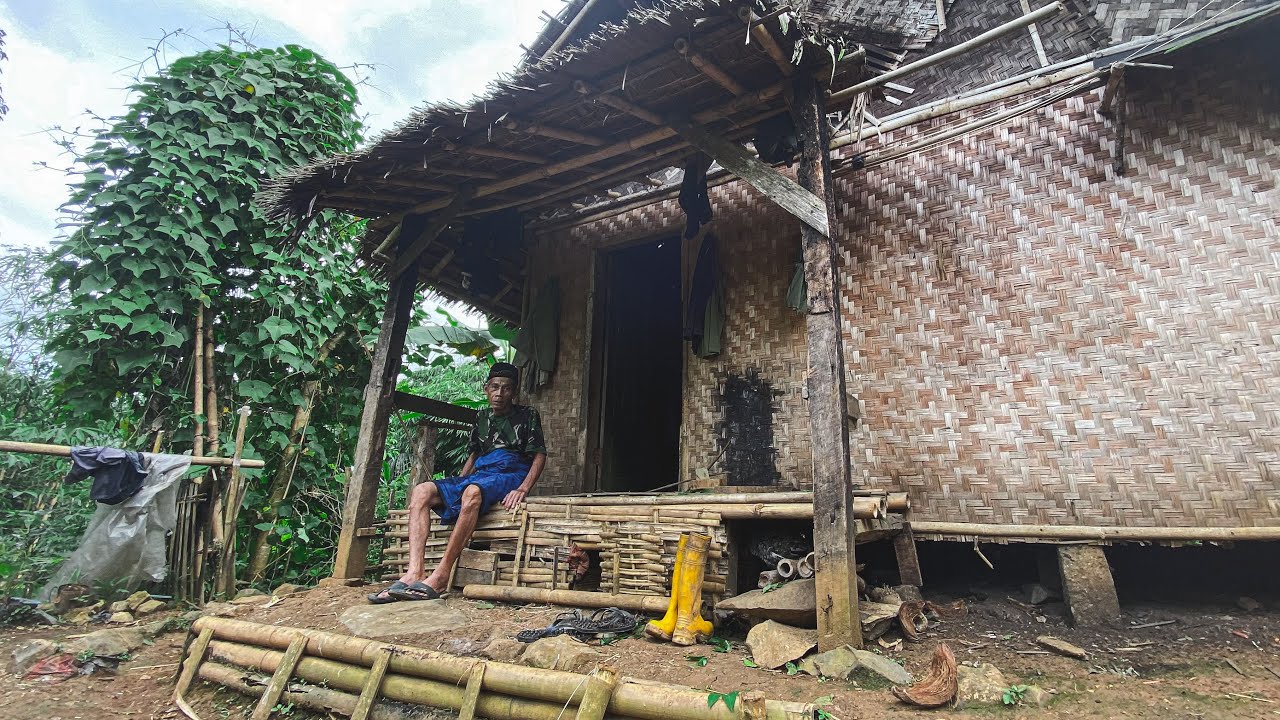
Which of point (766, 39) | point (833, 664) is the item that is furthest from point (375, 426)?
point (766, 39)

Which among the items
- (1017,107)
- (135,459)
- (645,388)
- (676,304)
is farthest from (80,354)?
(1017,107)

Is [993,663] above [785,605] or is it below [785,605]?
below

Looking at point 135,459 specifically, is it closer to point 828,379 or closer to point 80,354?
point 80,354

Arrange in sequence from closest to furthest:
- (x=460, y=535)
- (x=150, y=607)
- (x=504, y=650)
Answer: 1. (x=504, y=650)
2. (x=460, y=535)
3. (x=150, y=607)

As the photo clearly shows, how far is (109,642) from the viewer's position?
12.7ft

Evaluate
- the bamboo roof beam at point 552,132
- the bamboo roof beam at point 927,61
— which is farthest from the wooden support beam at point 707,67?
the bamboo roof beam at point 552,132

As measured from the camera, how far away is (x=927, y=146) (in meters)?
4.49

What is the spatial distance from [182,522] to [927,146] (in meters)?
6.53

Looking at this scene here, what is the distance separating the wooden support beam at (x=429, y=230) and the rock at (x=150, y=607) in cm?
312

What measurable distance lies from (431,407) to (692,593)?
3.72m

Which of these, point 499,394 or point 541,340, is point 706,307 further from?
point 499,394

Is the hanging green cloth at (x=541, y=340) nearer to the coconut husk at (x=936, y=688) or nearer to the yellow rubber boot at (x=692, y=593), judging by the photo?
the yellow rubber boot at (x=692, y=593)

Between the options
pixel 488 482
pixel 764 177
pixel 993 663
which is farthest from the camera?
pixel 488 482

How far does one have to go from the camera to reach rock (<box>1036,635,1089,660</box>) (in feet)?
9.42
